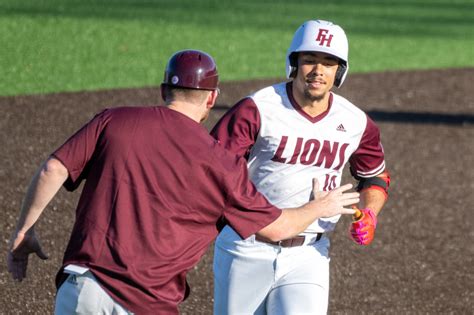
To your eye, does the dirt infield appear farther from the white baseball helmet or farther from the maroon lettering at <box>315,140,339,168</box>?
the white baseball helmet

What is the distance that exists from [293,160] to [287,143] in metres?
0.10

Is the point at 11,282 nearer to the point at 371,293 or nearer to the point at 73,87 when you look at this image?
the point at 371,293

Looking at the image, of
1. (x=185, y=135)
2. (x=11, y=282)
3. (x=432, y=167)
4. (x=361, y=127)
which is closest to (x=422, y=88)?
(x=432, y=167)

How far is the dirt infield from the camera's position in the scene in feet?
29.2

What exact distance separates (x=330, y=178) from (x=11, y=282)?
11.4 feet

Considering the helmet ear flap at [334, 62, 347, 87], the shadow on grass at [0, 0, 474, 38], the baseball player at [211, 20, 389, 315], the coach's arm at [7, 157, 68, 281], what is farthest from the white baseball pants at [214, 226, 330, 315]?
the shadow on grass at [0, 0, 474, 38]

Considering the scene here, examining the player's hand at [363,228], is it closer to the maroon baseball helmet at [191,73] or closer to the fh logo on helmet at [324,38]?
the fh logo on helmet at [324,38]

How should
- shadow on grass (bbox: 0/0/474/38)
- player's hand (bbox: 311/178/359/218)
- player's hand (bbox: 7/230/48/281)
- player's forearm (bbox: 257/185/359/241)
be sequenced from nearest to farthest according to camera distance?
player's hand (bbox: 7/230/48/281)
player's forearm (bbox: 257/185/359/241)
player's hand (bbox: 311/178/359/218)
shadow on grass (bbox: 0/0/474/38)

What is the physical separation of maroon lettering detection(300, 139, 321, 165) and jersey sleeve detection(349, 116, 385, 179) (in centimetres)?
38

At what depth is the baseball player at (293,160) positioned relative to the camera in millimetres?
6086

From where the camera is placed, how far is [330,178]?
20.7 ft

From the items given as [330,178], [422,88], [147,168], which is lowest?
[422,88]

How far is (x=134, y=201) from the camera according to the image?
15.8ft

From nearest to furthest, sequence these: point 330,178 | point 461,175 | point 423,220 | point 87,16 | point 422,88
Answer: point 330,178 → point 423,220 → point 461,175 → point 422,88 → point 87,16
